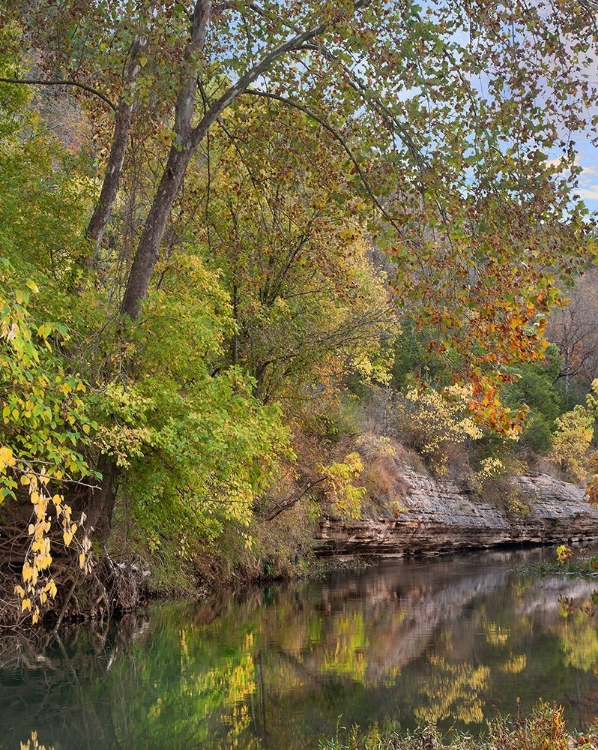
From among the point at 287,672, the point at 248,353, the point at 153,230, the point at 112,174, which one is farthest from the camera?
the point at 248,353

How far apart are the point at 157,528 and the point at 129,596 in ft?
4.98

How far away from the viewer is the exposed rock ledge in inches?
1139

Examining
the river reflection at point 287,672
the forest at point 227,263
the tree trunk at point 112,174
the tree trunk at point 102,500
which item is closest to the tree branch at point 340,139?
the forest at point 227,263

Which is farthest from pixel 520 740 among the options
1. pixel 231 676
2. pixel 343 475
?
pixel 343 475

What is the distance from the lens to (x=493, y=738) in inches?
314

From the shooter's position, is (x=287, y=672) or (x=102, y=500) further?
(x=102, y=500)

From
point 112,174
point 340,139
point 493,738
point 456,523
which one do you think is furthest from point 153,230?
point 456,523

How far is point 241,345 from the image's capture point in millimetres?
21312

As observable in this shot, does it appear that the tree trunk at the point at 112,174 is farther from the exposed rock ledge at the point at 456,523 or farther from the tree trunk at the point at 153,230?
the exposed rock ledge at the point at 456,523

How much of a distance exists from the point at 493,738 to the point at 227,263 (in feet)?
40.3

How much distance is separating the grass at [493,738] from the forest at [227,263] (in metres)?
2.84

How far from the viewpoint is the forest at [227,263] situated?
789 cm

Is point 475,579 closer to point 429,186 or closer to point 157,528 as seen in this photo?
point 157,528

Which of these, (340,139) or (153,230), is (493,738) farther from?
(153,230)
